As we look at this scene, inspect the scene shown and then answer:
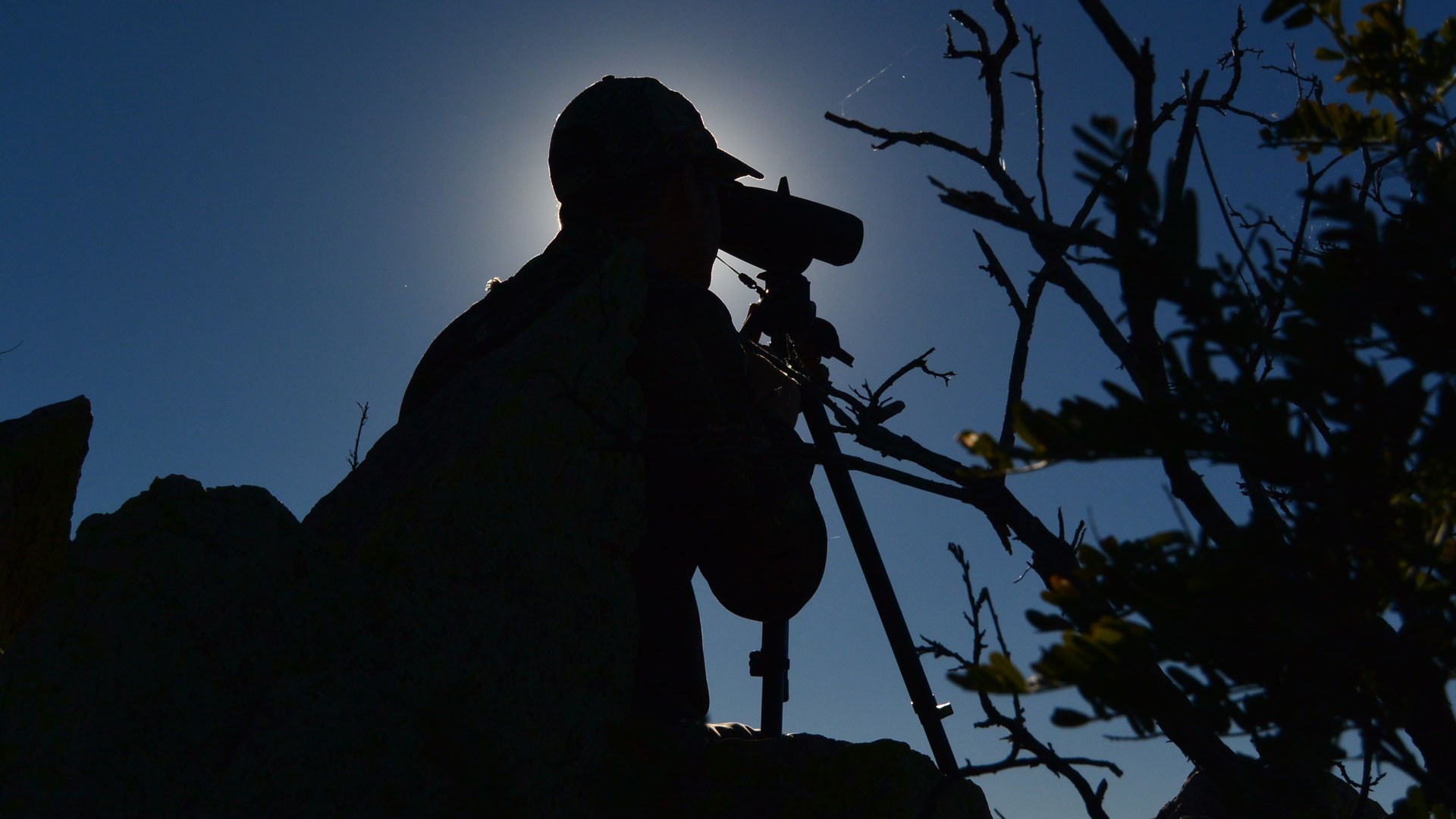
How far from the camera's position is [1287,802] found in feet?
4.03

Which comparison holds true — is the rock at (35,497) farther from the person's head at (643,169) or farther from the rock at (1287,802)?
the rock at (1287,802)

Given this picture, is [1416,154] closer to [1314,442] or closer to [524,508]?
[1314,442]

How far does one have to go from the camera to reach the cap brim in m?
3.20

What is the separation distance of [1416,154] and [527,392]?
4.86 ft

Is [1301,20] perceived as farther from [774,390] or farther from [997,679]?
[774,390]

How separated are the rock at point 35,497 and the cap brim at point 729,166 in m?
1.97

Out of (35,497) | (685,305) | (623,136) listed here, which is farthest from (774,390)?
(35,497)

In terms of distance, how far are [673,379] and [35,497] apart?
6.08 ft

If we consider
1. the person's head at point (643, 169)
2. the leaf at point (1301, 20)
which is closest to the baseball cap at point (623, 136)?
the person's head at point (643, 169)

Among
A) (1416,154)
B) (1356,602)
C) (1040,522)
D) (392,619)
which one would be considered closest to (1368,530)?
(1356,602)

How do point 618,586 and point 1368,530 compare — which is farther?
point 618,586

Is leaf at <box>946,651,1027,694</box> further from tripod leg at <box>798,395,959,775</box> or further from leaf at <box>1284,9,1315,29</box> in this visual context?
tripod leg at <box>798,395,959,775</box>

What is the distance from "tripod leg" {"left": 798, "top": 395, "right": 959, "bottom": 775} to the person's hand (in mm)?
59

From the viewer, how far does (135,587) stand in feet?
5.95
